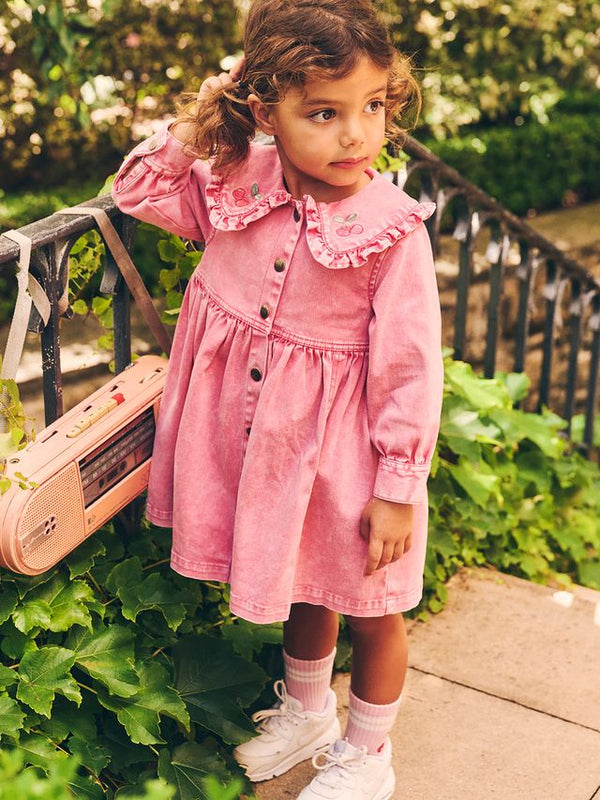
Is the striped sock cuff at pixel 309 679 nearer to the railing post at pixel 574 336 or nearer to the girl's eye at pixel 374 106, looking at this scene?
the girl's eye at pixel 374 106

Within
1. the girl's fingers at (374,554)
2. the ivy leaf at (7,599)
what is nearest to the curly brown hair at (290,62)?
the girl's fingers at (374,554)

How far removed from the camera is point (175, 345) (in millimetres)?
2123

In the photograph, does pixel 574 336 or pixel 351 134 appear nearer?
pixel 351 134

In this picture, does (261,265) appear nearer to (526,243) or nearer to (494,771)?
(494,771)

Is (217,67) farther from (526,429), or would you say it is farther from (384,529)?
(384,529)

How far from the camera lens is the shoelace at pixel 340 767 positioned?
7.06ft

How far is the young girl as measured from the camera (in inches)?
71.5

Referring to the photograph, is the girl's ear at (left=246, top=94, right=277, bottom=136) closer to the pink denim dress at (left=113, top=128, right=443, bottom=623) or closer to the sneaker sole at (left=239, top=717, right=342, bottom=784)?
the pink denim dress at (left=113, top=128, right=443, bottom=623)

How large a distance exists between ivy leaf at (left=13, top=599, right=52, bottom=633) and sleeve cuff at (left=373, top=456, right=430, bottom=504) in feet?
2.24

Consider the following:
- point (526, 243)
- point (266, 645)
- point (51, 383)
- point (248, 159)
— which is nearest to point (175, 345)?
point (51, 383)

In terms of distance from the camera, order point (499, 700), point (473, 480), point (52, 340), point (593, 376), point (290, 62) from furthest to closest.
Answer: point (593, 376) < point (473, 480) < point (499, 700) < point (52, 340) < point (290, 62)

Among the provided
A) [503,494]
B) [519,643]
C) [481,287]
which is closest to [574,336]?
[503,494]

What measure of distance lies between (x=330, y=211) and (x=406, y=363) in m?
0.32

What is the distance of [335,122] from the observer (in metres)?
1.79
